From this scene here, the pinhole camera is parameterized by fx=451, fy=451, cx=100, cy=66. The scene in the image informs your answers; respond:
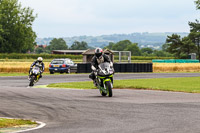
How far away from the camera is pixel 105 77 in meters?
16.1

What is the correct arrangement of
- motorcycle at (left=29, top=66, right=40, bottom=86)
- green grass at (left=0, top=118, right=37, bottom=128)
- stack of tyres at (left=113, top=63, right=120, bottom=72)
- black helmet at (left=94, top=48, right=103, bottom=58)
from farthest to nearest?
stack of tyres at (left=113, top=63, right=120, bottom=72), motorcycle at (left=29, top=66, right=40, bottom=86), black helmet at (left=94, top=48, right=103, bottom=58), green grass at (left=0, top=118, right=37, bottom=128)

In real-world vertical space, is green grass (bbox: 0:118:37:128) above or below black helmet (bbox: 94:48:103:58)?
below

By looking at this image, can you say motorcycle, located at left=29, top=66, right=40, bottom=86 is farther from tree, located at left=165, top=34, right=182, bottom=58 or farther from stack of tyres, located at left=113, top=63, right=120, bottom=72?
tree, located at left=165, top=34, right=182, bottom=58

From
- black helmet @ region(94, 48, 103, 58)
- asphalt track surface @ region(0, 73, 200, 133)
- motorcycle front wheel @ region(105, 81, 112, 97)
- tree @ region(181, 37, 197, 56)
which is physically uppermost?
tree @ region(181, 37, 197, 56)

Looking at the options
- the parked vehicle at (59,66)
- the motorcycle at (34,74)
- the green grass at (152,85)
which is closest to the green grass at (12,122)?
the green grass at (152,85)

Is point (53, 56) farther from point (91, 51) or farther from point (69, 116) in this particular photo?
point (69, 116)

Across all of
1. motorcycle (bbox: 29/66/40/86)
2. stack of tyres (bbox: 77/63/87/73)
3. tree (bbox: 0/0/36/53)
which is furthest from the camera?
tree (bbox: 0/0/36/53)

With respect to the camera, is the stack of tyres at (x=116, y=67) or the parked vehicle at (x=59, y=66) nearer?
the parked vehicle at (x=59, y=66)

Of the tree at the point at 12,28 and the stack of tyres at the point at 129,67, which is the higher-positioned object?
the tree at the point at 12,28

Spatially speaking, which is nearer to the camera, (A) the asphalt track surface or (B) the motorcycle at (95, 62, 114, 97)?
(A) the asphalt track surface

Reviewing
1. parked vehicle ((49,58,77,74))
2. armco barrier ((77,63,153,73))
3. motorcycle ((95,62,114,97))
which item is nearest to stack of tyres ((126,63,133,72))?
armco barrier ((77,63,153,73))

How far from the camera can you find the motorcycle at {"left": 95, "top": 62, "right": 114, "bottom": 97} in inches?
633

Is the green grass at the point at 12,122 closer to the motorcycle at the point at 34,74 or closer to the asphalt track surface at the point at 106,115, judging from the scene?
the asphalt track surface at the point at 106,115

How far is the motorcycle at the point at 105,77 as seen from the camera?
16.1 meters
